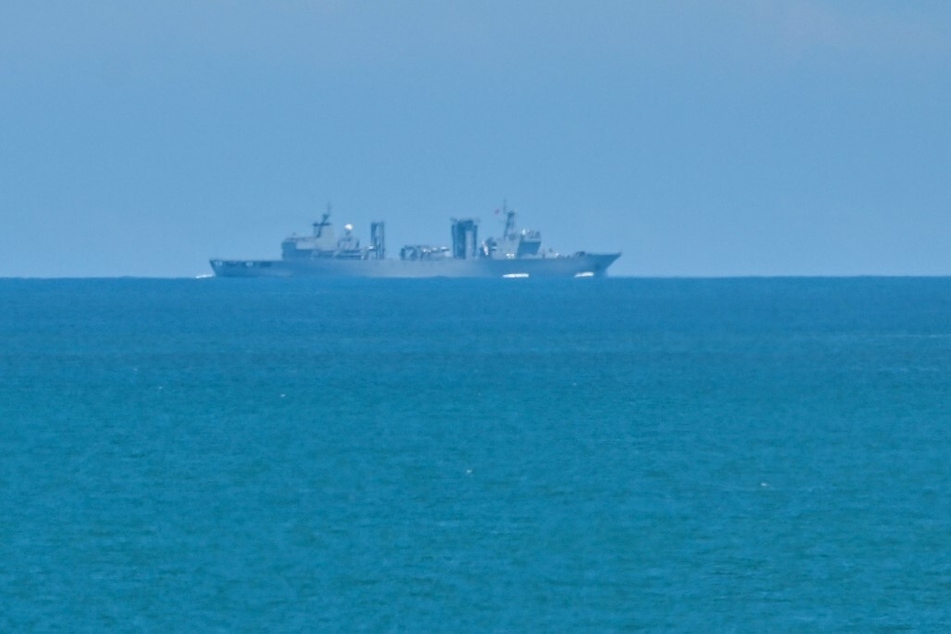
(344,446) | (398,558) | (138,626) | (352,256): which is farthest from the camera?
(352,256)

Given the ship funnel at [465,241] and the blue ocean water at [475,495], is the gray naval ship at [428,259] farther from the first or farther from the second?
the blue ocean water at [475,495]

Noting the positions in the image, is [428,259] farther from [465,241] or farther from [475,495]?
[475,495]

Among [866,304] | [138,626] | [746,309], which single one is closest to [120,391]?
[138,626]

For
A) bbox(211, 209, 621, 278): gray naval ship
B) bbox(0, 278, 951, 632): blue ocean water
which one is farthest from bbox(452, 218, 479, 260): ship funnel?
bbox(0, 278, 951, 632): blue ocean water

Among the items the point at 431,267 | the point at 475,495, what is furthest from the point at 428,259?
the point at 475,495

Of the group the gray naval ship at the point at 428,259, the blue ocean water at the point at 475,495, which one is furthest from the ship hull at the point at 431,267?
the blue ocean water at the point at 475,495

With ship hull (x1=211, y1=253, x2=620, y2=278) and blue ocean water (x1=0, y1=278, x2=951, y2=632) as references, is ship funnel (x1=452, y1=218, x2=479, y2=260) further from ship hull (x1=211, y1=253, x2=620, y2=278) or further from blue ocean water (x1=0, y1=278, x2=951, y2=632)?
blue ocean water (x1=0, y1=278, x2=951, y2=632)

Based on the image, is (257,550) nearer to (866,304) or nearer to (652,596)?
(652,596)
